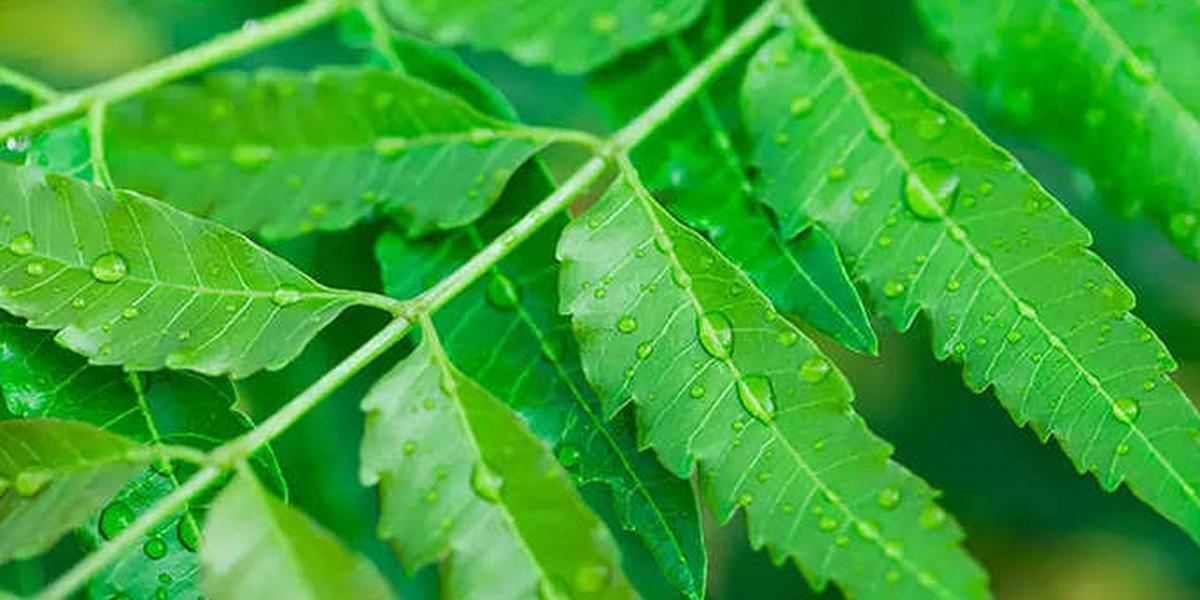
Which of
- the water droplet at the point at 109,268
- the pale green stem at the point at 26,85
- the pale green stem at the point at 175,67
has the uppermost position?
the pale green stem at the point at 26,85

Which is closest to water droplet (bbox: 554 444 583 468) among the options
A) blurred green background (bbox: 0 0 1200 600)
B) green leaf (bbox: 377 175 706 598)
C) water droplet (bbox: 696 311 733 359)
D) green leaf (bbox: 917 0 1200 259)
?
green leaf (bbox: 377 175 706 598)

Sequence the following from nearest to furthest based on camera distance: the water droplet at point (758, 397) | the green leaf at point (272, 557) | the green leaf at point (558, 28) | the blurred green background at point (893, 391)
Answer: the green leaf at point (272, 557) < the water droplet at point (758, 397) < the green leaf at point (558, 28) < the blurred green background at point (893, 391)

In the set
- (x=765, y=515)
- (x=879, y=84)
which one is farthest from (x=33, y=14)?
(x=765, y=515)

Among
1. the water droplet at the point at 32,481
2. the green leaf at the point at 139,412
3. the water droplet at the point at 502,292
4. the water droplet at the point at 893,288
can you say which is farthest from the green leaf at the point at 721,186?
the water droplet at the point at 32,481

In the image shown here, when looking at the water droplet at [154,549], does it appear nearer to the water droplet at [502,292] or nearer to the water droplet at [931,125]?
the water droplet at [502,292]

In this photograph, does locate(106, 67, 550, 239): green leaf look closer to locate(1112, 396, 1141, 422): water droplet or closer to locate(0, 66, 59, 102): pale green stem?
locate(0, 66, 59, 102): pale green stem

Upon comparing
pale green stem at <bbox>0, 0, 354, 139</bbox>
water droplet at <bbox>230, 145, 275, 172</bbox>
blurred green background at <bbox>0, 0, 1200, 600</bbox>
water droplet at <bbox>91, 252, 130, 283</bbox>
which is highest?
pale green stem at <bbox>0, 0, 354, 139</bbox>

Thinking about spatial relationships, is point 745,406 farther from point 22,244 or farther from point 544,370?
point 22,244

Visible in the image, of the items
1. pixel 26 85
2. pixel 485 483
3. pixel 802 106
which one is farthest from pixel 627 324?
pixel 26 85
